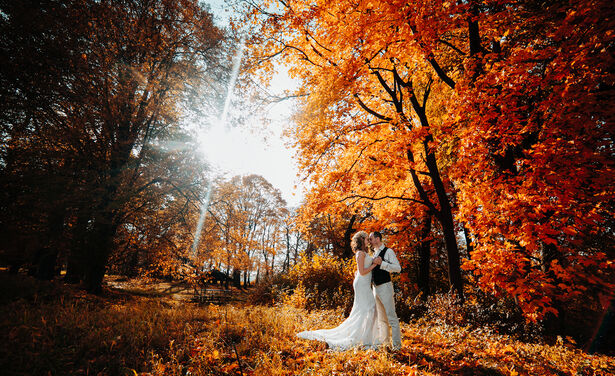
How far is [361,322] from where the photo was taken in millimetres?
4914

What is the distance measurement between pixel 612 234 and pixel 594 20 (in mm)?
11257

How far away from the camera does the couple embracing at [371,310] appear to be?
4656 millimetres

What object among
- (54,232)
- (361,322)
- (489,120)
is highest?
(489,120)

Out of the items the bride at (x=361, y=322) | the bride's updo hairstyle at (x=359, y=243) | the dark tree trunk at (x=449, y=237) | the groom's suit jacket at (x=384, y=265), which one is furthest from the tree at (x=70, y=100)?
the dark tree trunk at (x=449, y=237)

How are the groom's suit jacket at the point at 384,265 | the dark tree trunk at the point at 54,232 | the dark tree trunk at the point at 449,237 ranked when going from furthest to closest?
the dark tree trunk at the point at 449,237 < the groom's suit jacket at the point at 384,265 < the dark tree trunk at the point at 54,232

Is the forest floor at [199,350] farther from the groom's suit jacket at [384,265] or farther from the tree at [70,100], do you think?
the groom's suit jacket at [384,265]

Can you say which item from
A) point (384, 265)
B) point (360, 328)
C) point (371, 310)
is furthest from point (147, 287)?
point (384, 265)

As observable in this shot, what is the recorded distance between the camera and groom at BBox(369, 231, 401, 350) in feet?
15.1

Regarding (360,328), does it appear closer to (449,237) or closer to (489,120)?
(449,237)

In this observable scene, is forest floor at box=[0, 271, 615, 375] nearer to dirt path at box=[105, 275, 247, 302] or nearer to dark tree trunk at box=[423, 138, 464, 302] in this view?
dark tree trunk at box=[423, 138, 464, 302]

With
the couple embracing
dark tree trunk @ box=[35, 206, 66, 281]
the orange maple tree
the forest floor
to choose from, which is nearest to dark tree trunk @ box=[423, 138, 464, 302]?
the orange maple tree

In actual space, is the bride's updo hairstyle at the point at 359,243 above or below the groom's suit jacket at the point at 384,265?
above

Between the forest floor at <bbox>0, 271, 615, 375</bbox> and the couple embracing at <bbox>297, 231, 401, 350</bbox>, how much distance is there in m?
0.40

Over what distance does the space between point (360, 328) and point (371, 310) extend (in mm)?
415
